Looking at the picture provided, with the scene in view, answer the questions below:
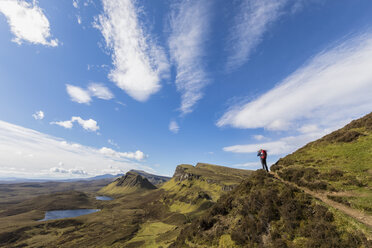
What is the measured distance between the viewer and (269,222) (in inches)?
725

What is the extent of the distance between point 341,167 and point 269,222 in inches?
600

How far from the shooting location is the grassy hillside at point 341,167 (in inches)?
706

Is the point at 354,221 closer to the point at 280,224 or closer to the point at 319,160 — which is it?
the point at 280,224

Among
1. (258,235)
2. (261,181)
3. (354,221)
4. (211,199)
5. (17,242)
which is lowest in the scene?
(17,242)

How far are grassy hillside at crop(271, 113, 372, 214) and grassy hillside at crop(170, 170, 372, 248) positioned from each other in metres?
3.36

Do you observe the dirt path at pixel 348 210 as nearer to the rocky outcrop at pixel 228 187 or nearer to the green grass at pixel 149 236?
the green grass at pixel 149 236

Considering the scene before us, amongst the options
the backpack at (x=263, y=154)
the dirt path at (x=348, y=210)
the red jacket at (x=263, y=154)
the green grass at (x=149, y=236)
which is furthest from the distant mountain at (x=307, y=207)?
the green grass at (x=149, y=236)

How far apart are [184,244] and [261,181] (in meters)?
16.9

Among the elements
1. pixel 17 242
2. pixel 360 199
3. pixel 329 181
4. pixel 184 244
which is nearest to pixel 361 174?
pixel 329 181

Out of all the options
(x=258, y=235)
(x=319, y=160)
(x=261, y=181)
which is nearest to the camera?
(x=258, y=235)

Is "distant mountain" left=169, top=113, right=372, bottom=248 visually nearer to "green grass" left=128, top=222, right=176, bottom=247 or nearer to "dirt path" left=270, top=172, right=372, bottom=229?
"dirt path" left=270, top=172, right=372, bottom=229

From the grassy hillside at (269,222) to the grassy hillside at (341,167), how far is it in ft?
11.0

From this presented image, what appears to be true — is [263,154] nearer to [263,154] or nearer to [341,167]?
[263,154]

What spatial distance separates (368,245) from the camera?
36.9 ft
